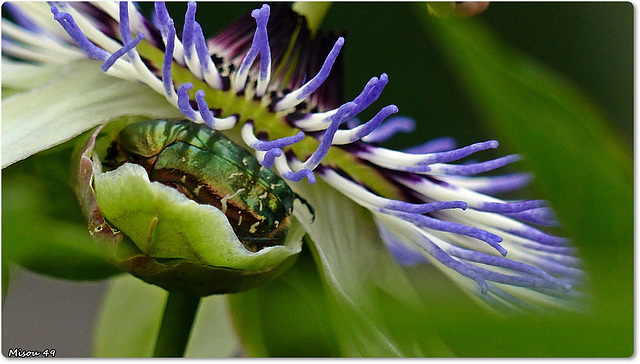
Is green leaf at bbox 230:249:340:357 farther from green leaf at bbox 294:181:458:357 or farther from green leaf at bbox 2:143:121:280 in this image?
green leaf at bbox 2:143:121:280

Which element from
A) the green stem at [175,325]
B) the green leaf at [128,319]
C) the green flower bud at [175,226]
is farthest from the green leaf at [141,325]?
the green flower bud at [175,226]

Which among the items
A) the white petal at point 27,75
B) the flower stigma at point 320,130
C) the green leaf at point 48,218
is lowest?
the green leaf at point 48,218

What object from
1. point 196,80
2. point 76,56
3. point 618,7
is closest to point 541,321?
point 196,80

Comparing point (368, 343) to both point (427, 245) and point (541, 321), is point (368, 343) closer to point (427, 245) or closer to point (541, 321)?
point (427, 245)

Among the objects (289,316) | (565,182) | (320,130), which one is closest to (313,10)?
(320,130)

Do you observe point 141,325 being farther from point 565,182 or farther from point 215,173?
point 565,182

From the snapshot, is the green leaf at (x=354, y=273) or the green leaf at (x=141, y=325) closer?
the green leaf at (x=354, y=273)

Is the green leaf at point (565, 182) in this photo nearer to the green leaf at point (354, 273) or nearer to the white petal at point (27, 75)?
the green leaf at point (354, 273)
